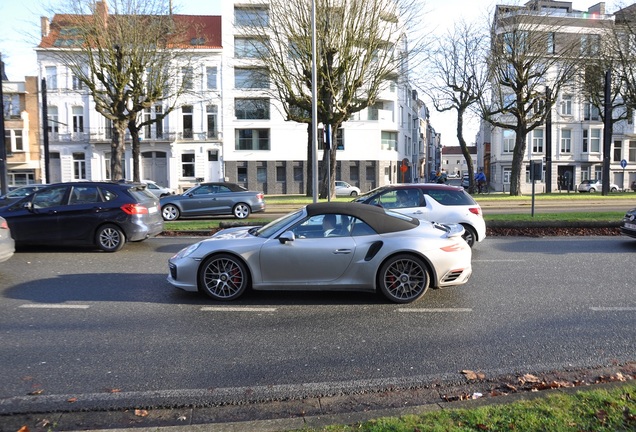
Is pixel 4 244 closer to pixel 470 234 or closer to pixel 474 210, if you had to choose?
pixel 470 234

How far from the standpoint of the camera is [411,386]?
4.34 metres

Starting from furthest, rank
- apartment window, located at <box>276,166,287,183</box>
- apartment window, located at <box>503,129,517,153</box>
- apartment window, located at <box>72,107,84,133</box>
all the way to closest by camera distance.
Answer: apartment window, located at <box>503,129,517,153</box>
apartment window, located at <box>276,166,287,183</box>
apartment window, located at <box>72,107,84,133</box>

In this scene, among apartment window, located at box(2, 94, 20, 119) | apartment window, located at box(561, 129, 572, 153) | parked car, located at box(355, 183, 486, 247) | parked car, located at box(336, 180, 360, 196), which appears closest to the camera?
parked car, located at box(355, 183, 486, 247)

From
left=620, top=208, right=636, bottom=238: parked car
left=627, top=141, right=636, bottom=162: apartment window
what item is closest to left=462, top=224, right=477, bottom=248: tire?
left=620, top=208, right=636, bottom=238: parked car

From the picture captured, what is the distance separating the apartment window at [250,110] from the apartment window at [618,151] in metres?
39.3

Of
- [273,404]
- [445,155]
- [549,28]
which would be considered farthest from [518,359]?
[445,155]

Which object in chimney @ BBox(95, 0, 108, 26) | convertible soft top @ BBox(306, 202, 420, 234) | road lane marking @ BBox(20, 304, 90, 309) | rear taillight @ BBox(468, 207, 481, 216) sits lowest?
road lane marking @ BBox(20, 304, 90, 309)

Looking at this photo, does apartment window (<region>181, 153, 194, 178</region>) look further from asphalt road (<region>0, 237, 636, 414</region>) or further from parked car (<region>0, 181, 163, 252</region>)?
asphalt road (<region>0, 237, 636, 414</region>)

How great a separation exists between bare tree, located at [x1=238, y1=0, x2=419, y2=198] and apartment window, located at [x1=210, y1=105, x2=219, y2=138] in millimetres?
23079

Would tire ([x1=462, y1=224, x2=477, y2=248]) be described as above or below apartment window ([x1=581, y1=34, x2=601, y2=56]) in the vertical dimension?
below

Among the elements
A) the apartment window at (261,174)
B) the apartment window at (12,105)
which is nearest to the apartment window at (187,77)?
the apartment window at (261,174)

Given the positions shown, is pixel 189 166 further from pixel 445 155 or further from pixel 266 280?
pixel 445 155

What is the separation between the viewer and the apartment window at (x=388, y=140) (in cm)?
5334

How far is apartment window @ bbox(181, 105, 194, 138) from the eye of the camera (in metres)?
50.5
